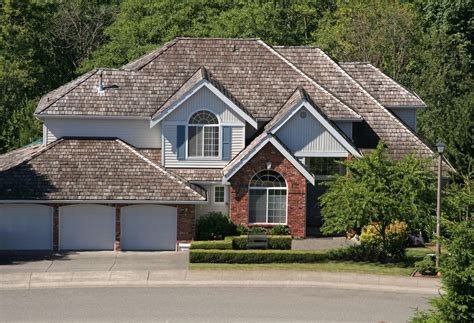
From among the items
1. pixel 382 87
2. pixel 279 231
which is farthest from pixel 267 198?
pixel 382 87

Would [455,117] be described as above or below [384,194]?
above

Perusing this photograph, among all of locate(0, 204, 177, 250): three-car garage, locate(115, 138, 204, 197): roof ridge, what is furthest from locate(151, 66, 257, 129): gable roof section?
locate(0, 204, 177, 250): three-car garage

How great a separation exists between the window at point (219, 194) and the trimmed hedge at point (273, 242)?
4390mm

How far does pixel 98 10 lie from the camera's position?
77.1 m

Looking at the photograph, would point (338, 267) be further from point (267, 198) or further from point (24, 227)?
point (24, 227)

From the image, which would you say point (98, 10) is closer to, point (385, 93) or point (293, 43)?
point (293, 43)

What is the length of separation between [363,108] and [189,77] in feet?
28.2

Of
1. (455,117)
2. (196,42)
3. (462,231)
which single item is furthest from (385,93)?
(462,231)

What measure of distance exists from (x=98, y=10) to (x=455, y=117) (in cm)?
3808

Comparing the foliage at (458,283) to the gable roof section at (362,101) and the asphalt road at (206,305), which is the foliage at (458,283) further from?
the gable roof section at (362,101)

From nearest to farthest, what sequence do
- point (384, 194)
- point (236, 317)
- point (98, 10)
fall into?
point (236, 317), point (384, 194), point (98, 10)

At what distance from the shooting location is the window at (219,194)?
139ft

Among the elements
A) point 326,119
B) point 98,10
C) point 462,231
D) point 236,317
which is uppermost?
point 98,10

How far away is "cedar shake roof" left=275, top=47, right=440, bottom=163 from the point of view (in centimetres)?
4400
